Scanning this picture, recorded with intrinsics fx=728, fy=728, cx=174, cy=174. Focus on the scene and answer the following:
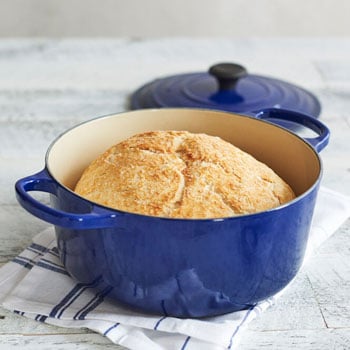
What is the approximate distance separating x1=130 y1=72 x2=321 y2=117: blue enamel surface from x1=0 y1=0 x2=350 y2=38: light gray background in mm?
1222

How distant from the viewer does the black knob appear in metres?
1.46

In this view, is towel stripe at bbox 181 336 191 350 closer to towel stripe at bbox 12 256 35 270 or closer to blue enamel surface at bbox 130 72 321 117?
towel stripe at bbox 12 256 35 270

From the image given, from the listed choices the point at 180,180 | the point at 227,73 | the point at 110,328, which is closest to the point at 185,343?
the point at 110,328

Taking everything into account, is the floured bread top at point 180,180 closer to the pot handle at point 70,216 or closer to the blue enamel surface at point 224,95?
the pot handle at point 70,216

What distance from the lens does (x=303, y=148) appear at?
1.00m

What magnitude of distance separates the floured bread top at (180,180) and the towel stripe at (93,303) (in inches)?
4.2

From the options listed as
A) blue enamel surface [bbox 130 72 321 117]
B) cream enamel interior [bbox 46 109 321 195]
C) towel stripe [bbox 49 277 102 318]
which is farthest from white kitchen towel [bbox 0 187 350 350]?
blue enamel surface [bbox 130 72 321 117]

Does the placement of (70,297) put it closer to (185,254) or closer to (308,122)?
(185,254)

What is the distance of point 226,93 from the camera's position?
59.2 inches

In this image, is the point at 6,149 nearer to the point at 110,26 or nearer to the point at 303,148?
the point at 303,148

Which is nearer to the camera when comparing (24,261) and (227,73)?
(24,261)

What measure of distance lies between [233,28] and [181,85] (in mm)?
1355

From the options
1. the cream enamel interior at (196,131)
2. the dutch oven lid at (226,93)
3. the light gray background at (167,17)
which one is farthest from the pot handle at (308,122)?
the light gray background at (167,17)

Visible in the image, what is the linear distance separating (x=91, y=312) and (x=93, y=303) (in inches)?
0.8
